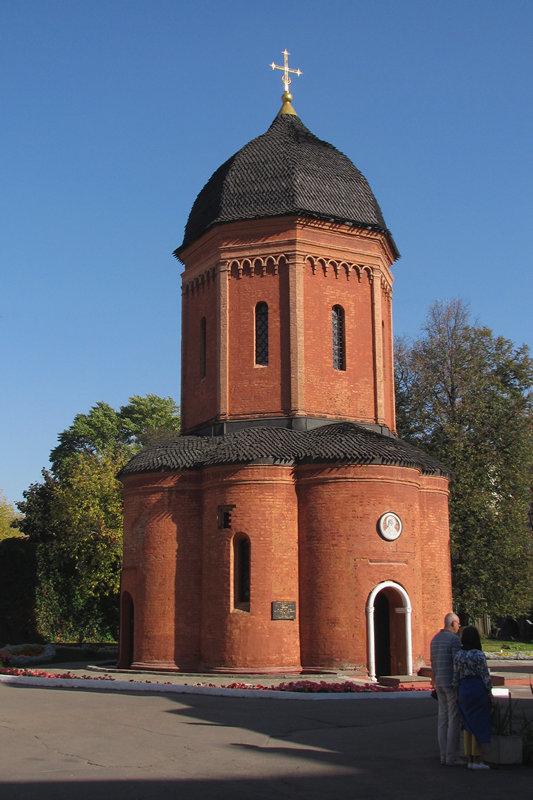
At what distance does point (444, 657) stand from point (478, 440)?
23763mm

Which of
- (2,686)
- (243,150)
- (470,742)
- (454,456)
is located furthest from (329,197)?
(470,742)

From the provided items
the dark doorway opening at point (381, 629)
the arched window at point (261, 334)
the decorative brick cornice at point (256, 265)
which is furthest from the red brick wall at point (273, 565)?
the decorative brick cornice at point (256, 265)

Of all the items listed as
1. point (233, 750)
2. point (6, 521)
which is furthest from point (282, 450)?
→ point (6, 521)

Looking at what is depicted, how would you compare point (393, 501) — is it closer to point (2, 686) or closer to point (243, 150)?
point (2, 686)

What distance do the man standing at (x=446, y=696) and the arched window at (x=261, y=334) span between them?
13.2m

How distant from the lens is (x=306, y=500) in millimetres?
18922

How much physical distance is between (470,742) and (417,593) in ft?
35.2

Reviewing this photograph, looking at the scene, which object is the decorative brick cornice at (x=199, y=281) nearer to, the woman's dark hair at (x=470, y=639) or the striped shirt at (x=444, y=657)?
the striped shirt at (x=444, y=657)

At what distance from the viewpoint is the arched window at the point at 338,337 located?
21.7 m

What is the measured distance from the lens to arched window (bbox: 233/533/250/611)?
736 inches

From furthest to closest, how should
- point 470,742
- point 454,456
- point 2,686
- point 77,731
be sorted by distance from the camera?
point 454,456 < point 2,686 < point 77,731 < point 470,742

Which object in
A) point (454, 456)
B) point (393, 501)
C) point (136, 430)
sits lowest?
point (393, 501)

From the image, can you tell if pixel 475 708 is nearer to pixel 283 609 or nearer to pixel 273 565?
pixel 283 609

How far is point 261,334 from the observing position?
21.6 meters
